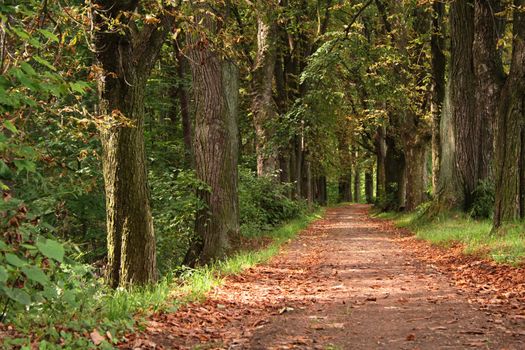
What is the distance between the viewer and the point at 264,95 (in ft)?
67.2

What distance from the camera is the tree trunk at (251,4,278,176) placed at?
19.7 m

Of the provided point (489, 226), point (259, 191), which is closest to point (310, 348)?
point (489, 226)

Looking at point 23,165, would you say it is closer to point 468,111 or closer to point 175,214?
point 175,214

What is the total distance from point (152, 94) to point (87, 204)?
5807mm

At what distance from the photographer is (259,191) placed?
19.4 m

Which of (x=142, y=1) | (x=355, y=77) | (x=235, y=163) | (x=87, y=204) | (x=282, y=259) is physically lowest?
(x=282, y=259)

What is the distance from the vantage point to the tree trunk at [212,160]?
11.7 metres

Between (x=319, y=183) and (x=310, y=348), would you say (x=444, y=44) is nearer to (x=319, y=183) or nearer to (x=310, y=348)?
(x=310, y=348)

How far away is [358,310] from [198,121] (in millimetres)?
6562

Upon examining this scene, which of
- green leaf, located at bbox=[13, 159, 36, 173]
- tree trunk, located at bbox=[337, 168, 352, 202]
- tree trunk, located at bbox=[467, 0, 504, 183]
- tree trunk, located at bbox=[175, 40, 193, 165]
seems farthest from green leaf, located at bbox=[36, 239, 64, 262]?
tree trunk, located at bbox=[337, 168, 352, 202]

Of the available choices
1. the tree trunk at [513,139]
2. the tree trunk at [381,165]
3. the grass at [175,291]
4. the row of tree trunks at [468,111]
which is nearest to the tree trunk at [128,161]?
the grass at [175,291]

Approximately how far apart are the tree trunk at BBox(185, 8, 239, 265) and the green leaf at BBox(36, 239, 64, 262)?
327 inches

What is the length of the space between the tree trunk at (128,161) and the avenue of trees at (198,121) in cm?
2

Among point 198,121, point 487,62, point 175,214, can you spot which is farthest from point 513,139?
point 175,214
